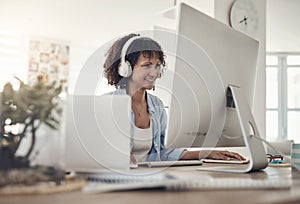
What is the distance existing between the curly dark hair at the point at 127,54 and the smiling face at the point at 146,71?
0.04 ft

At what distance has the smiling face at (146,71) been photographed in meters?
1.51

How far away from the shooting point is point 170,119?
1.13 m

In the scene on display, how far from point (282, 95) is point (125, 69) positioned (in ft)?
20.7

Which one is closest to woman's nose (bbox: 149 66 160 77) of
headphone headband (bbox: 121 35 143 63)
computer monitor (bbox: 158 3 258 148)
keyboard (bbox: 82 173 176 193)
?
headphone headband (bbox: 121 35 143 63)

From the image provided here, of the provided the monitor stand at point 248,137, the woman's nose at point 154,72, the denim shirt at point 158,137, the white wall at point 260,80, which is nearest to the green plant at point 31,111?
the monitor stand at point 248,137

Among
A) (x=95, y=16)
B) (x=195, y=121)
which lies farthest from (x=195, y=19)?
(x=95, y=16)

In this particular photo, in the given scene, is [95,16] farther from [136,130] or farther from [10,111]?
[10,111]

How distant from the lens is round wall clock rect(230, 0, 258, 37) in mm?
3566

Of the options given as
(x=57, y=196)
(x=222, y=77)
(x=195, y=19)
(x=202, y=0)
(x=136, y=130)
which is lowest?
(x=57, y=196)

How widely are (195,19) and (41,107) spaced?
0.56 metres

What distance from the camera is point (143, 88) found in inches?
63.4

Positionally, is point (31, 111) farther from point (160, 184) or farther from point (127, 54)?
point (127, 54)

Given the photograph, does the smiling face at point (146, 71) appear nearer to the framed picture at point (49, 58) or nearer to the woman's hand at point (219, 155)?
the woman's hand at point (219, 155)

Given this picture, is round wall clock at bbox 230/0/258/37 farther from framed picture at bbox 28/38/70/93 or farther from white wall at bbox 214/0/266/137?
framed picture at bbox 28/38/70/93
